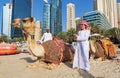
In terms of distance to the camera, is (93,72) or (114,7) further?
(114,7)

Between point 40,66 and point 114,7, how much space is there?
141 meters

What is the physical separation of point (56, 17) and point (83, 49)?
138445mm

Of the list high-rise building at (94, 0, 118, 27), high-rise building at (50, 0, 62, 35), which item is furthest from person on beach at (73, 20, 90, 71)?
high-rise building at (94, 0, 118, 27)

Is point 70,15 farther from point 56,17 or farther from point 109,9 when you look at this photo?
point 109,9

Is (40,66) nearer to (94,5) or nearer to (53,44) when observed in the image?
(53,44)

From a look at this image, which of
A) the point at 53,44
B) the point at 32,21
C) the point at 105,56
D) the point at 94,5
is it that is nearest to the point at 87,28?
the point at 53,44

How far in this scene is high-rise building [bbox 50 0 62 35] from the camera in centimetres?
13329

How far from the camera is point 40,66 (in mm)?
7117

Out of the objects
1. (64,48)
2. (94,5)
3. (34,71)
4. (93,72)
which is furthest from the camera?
(94,5)

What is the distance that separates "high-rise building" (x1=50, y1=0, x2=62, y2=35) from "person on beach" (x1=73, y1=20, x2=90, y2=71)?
120 meters

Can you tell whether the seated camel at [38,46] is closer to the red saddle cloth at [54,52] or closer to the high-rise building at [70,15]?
the red saddle cloth at [54,52]

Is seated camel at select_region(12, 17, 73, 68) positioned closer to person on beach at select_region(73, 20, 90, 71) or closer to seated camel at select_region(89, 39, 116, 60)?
person on beach at select_region(73, 20, 90, 71)

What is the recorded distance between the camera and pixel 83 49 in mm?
6480

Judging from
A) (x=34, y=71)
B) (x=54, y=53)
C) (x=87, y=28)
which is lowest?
(x=34, y=71)
